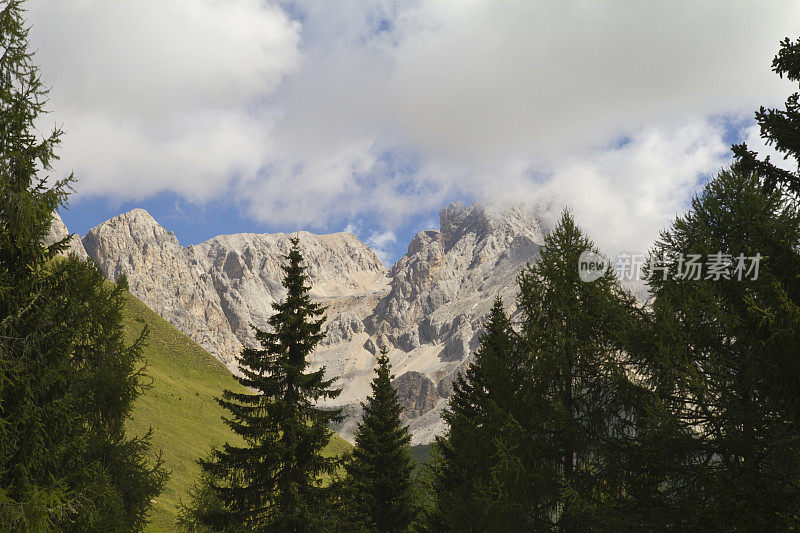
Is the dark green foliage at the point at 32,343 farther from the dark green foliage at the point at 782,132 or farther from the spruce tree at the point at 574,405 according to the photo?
the dark green foliage at the point at 782,132

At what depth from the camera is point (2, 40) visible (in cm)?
941

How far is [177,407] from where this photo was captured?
63.3 m

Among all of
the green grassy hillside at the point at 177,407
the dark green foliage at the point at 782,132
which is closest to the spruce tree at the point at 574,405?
the dark green foliage at the point at 782,132

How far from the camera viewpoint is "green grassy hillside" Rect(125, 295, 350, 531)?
47781 mm

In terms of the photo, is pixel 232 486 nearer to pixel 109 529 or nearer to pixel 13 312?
pixel 109 529

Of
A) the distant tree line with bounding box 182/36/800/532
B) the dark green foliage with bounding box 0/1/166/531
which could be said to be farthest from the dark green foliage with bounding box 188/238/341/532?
the dark green foliage with bounding box 0/1/166/531

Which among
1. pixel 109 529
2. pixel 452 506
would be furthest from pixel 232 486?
pixel 452 506

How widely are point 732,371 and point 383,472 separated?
60.6 feet

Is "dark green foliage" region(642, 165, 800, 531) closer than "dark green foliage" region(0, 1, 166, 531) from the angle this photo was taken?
Yes

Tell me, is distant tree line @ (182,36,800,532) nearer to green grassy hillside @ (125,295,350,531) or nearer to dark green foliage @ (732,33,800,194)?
dark green foliage @ (732,33,800,194)

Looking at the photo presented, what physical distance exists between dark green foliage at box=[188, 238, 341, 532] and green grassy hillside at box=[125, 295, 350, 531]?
22.5m

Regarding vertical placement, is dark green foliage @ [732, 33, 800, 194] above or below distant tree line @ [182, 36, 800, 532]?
above

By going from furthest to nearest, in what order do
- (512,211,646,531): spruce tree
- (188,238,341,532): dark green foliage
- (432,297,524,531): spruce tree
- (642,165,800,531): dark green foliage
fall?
1. (188,238,341,532): dark green foliage
2. (432,297,524,531): spruce tree
3. (512,211,646,531): spruce tree
4. (642,165,800,531): dark green foliage

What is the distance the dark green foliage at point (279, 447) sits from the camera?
15.7 meters
